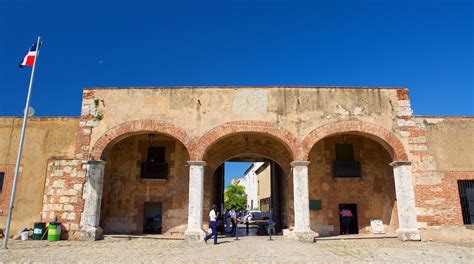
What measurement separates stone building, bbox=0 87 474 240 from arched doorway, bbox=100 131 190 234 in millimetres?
43

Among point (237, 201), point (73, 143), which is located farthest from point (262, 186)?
point (73, 143)

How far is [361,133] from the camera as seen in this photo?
42.9 feet

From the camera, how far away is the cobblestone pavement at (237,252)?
8.34m

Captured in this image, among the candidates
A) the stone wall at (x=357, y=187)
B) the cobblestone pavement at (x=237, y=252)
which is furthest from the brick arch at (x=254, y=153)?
the cobblestone pavement at (x=237, y=252)

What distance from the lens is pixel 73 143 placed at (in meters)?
13.5

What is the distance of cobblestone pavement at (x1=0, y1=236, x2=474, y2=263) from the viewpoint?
8.34 metres

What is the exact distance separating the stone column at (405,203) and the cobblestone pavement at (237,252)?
0.59 m

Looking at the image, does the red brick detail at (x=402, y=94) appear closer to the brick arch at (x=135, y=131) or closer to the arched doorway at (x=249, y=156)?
the arched doorway at (x=249, y=156)

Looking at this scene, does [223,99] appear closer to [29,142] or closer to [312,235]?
[312,235]

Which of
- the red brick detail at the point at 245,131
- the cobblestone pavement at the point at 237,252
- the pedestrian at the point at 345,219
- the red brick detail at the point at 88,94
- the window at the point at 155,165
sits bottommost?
the cobblestone pavement at the point at 237,252

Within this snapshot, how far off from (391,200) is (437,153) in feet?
8.53

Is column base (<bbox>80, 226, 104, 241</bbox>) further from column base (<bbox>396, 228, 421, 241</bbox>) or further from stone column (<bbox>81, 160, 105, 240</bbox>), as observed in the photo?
column base (<bbox>396, 228, 421, 241</bbox>)

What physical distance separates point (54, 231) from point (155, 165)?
445 cm

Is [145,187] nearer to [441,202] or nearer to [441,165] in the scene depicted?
[441,202]
